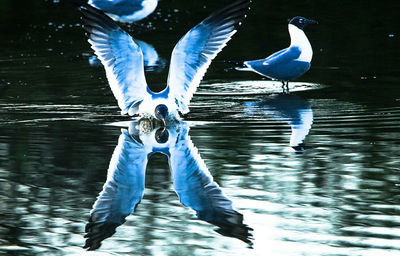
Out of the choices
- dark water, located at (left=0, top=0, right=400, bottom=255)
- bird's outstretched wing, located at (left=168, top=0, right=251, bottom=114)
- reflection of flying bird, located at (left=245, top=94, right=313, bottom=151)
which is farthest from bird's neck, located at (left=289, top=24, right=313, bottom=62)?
bird's outstretched wing, located at (left=168, top=0, right=251, bottom=114)

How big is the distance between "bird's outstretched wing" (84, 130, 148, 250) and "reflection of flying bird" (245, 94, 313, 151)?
4.60 ft

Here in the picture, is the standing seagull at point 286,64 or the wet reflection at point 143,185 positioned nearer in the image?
the wet reflection at point 143,185

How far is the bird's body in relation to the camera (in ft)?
51.2

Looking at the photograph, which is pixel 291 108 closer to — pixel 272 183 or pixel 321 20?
pixel 272 183

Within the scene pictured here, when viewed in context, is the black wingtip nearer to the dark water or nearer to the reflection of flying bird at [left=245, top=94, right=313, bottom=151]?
the dark water

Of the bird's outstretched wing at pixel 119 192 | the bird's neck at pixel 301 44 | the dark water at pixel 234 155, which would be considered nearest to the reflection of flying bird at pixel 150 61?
the dark water at pixel 234 155

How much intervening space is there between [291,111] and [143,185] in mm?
3284

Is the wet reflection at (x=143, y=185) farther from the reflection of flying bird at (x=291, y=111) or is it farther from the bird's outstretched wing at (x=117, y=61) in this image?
the reflection of flying bird at (x=291, y=111)

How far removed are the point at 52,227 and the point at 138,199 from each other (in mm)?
783

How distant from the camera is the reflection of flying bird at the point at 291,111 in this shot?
26.8 ft

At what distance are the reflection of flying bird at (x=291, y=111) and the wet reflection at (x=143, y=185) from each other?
0.98m

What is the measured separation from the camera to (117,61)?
8773 mm

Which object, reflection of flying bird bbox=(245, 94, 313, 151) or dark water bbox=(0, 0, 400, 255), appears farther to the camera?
reflection of flying bird bbox=(245, 94, 313, 151)

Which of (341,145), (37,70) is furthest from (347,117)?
(37,70)
